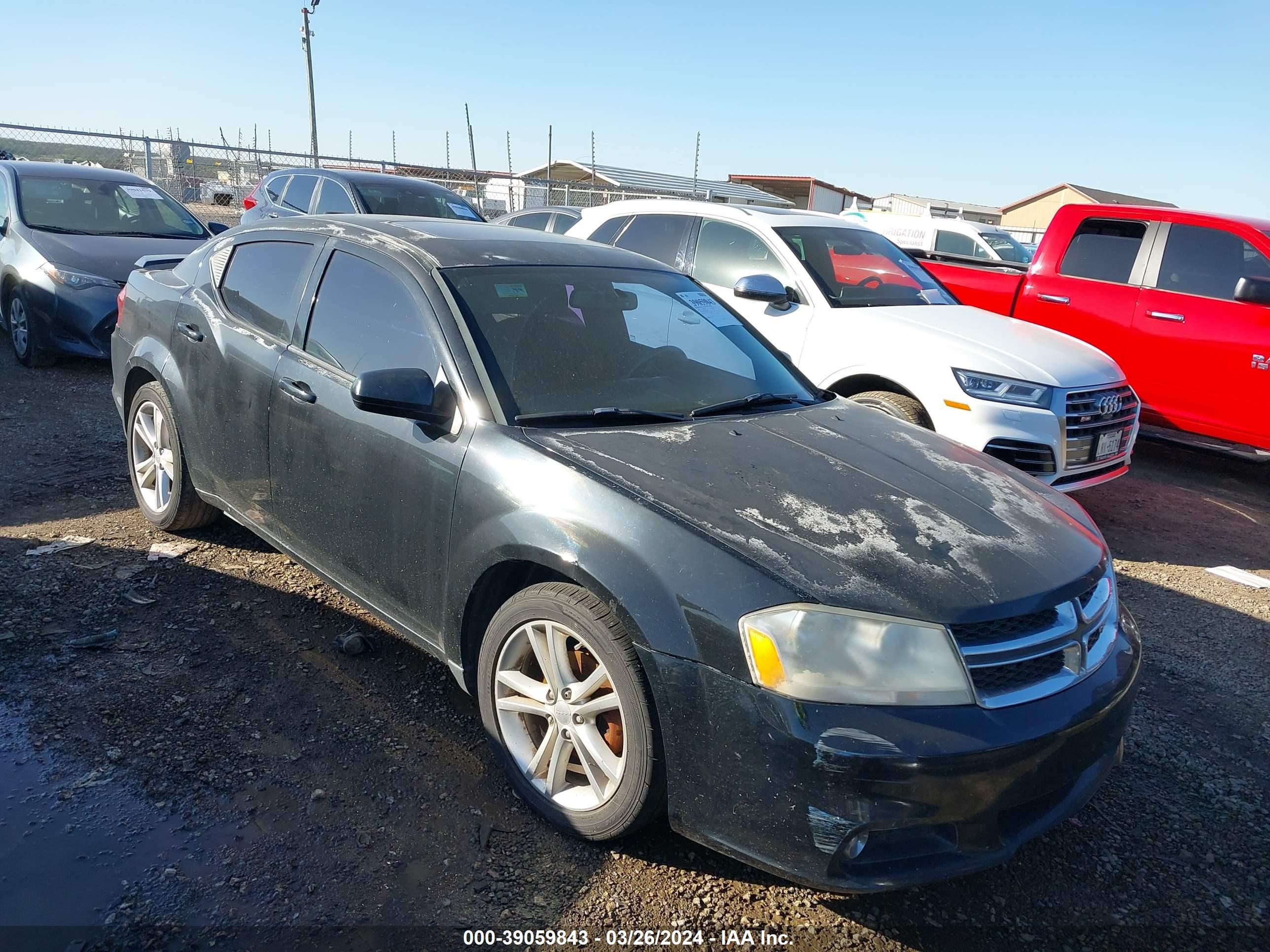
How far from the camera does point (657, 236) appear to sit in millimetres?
6930

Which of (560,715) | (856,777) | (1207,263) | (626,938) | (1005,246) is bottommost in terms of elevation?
(626,938)

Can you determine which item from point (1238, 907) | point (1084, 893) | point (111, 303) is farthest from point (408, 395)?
point (111, 303)

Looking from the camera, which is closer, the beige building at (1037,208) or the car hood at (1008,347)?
the car hood at (1008,347)

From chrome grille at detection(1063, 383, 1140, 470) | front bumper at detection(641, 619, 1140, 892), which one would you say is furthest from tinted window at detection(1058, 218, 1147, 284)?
front bumper at detection(641, 619, 1140, 892)

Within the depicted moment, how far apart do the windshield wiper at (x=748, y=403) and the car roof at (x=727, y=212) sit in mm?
3169

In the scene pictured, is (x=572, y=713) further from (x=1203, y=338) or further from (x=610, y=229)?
(x=1203, y=338)

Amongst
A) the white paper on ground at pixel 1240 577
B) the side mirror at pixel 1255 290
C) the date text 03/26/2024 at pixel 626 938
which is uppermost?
the side mirror at pixel 1255 290

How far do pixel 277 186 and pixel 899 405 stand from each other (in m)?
9.56

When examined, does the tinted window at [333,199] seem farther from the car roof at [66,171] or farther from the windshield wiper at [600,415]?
the windshield wiper at [600,415]

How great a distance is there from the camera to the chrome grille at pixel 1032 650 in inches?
88.0

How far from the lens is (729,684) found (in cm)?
218

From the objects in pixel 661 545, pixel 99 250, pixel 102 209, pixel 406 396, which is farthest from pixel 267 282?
pixel 102 209

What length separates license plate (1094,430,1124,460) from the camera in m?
5.39

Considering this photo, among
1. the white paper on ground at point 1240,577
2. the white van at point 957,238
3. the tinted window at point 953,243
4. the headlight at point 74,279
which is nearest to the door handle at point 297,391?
the white paper on ground at point 1240,577
